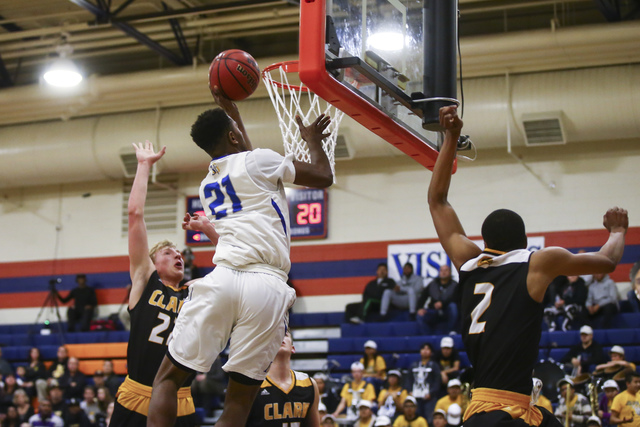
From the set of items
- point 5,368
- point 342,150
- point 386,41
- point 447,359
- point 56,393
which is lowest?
point 56,393

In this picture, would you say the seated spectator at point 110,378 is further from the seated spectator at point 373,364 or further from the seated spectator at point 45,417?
the seated spectator at point 373,364

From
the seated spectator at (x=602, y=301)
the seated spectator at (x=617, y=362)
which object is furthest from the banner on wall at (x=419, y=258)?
the seated spectator at (x=617, y=362)

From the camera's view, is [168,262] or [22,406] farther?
[22,406]

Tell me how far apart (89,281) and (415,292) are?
808 centimetres

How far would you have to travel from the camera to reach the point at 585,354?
12047mm

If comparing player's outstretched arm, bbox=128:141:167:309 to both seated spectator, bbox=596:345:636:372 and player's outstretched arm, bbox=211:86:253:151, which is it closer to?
player's outstretched arm, bbox=211:86:253:151

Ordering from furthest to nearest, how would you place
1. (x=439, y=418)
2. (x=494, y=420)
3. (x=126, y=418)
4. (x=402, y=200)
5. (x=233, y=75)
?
(x=402, y=200) < (x=439, y=418) < (x=126, y=418) < (x=233, y=75) < (x=494, y=420)

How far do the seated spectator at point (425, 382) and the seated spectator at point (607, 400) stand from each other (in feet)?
8.24

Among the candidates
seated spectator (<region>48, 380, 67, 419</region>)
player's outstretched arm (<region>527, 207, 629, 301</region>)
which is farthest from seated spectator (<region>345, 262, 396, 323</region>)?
player's outstretched arm (<region>527, 207, 629, 301</region>)

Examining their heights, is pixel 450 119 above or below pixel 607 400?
above

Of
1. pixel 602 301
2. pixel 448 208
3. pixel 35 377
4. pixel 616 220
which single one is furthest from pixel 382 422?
pixel 35 377

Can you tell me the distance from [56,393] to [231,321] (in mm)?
11396

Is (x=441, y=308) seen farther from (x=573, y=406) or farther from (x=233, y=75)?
(x=233, y=75)

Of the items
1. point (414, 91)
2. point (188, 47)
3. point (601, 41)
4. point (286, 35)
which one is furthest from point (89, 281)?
point (414, 91)
